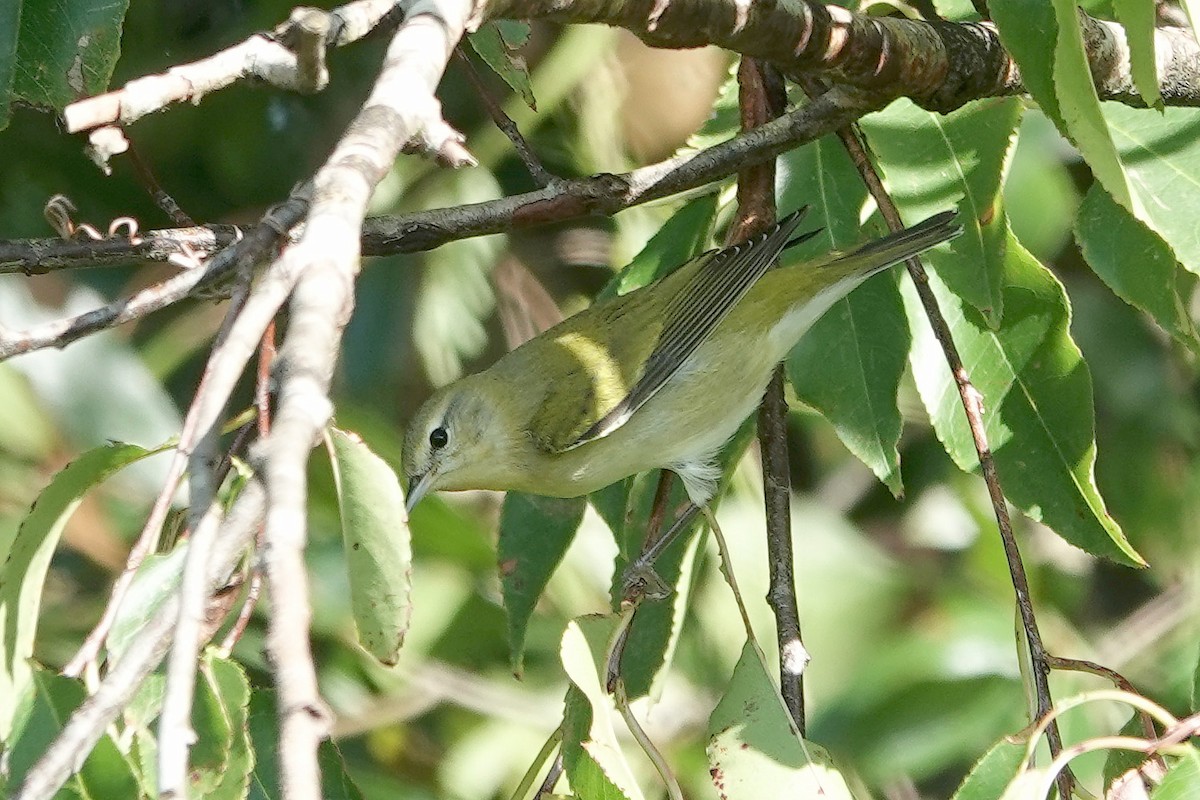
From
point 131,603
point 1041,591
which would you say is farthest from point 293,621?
point 1041,591

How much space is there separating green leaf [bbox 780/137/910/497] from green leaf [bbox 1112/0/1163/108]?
3.01ft

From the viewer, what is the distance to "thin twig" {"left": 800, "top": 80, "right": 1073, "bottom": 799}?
166cm

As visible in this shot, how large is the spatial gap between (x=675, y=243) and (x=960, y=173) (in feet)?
2.14

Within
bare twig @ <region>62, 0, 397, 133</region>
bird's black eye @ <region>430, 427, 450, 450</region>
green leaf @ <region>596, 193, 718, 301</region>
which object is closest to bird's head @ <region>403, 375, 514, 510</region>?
bird's black eye @ <region>430, 427, 450, 450</region>

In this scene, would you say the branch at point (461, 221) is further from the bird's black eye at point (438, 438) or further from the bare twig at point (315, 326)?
the bird's black eye at point (438, 438)

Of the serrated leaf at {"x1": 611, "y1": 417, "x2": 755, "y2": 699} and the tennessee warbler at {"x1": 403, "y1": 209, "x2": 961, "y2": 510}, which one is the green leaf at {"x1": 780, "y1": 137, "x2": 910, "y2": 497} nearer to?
the tennessee warbler at {"x1": 403, "y1": 209, "x2": 961, "y2": 510}

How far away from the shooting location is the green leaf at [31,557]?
5.29 ft

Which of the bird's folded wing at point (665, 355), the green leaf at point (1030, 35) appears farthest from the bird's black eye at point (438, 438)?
the green leaf at point (1030, 35)

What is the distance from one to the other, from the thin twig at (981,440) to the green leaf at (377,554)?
Result: 30.4 inches

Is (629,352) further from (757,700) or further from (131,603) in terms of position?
(131,603)

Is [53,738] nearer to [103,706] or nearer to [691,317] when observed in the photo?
[103,706]

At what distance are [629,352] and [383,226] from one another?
3.31ft

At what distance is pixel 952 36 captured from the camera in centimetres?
193

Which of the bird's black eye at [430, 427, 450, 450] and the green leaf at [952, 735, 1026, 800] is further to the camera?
the bird's black eye at [430, 427, 450, 450]
